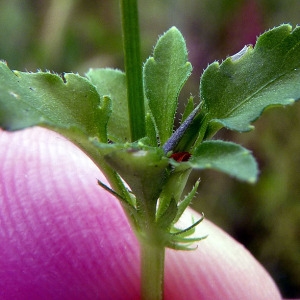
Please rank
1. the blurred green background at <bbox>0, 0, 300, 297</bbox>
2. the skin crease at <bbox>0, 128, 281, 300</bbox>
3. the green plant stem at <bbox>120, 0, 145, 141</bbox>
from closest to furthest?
the green plant stem at <bbox>120, 0, 145, 141</bbox> < the skin crease at <bbox>0, 128, 281, 300</bbox> < the blurred green background at <bbox>0, 0, 300, 297</bbox>

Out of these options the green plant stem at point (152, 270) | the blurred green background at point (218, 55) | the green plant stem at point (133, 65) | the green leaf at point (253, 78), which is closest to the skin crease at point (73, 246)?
the green plant stem at point (152, 270)

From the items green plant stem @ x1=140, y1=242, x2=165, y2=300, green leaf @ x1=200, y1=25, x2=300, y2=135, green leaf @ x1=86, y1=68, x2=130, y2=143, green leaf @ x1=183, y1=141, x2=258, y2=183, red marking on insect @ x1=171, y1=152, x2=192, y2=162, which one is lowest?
green plant stem @ x1=140, y1=242, x2=165, y2=300

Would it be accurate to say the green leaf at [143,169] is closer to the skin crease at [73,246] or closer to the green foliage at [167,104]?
the green foliage at [167,104]

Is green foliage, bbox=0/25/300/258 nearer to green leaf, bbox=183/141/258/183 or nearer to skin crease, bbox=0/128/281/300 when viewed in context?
green leaf, bbox=183/141/258/183

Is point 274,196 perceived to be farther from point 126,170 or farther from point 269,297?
point 126,170

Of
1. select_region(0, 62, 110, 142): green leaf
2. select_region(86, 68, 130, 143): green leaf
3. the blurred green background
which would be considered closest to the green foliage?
select_region(0, 62, 110, 142): green leaf

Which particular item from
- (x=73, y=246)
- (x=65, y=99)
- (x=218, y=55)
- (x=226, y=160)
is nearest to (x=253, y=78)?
(x=226, y=160)

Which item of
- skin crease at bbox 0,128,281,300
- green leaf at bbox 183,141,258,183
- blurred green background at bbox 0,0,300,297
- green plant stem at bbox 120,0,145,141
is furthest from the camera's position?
Result: blurred green background at bbox 0,0,300,297

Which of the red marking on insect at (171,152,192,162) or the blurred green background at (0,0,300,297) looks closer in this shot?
the red marking on insect at (171,152,192,162)

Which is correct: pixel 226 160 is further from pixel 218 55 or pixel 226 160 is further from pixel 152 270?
pixel 218 55
